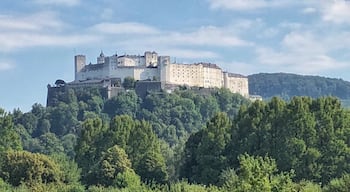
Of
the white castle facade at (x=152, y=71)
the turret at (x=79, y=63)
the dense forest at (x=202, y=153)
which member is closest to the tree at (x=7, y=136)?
the dense forest at (x=202, y=153)

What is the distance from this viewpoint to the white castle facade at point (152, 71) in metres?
138

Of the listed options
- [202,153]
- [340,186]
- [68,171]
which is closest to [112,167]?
A: [68,171]

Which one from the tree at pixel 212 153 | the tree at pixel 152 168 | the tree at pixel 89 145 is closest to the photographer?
the tree at pixel 212 153

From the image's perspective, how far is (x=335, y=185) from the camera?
35.8m

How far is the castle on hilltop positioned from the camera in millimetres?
136500

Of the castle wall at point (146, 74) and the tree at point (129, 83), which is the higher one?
the castle wall at point (146, 74)

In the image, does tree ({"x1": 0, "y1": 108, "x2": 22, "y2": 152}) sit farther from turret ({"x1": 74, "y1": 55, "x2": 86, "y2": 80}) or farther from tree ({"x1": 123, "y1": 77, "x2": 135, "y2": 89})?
turret ({"x1": 74, "y1": 55, "x2": 86, "y2": 80})

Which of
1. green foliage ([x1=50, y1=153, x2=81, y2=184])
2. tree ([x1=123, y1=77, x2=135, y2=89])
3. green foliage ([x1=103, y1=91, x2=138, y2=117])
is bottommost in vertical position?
green foliage ([x1=50, y1=153, x2=81, y2=184])

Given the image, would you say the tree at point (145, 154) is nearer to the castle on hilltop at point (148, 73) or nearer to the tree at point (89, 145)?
the tree at point (89, 145)

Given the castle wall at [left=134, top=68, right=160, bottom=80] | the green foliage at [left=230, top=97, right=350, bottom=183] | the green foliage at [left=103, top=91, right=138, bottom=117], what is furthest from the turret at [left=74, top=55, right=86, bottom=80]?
the green foliage at [left=230, top=97, right=350, bottom=183]

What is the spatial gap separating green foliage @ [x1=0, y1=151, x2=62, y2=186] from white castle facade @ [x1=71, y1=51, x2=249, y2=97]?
82.9 m

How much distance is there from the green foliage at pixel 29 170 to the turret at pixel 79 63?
9974 cm

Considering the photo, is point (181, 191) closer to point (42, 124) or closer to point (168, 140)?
point (168, 140)

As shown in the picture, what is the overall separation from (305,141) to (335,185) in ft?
44.6
